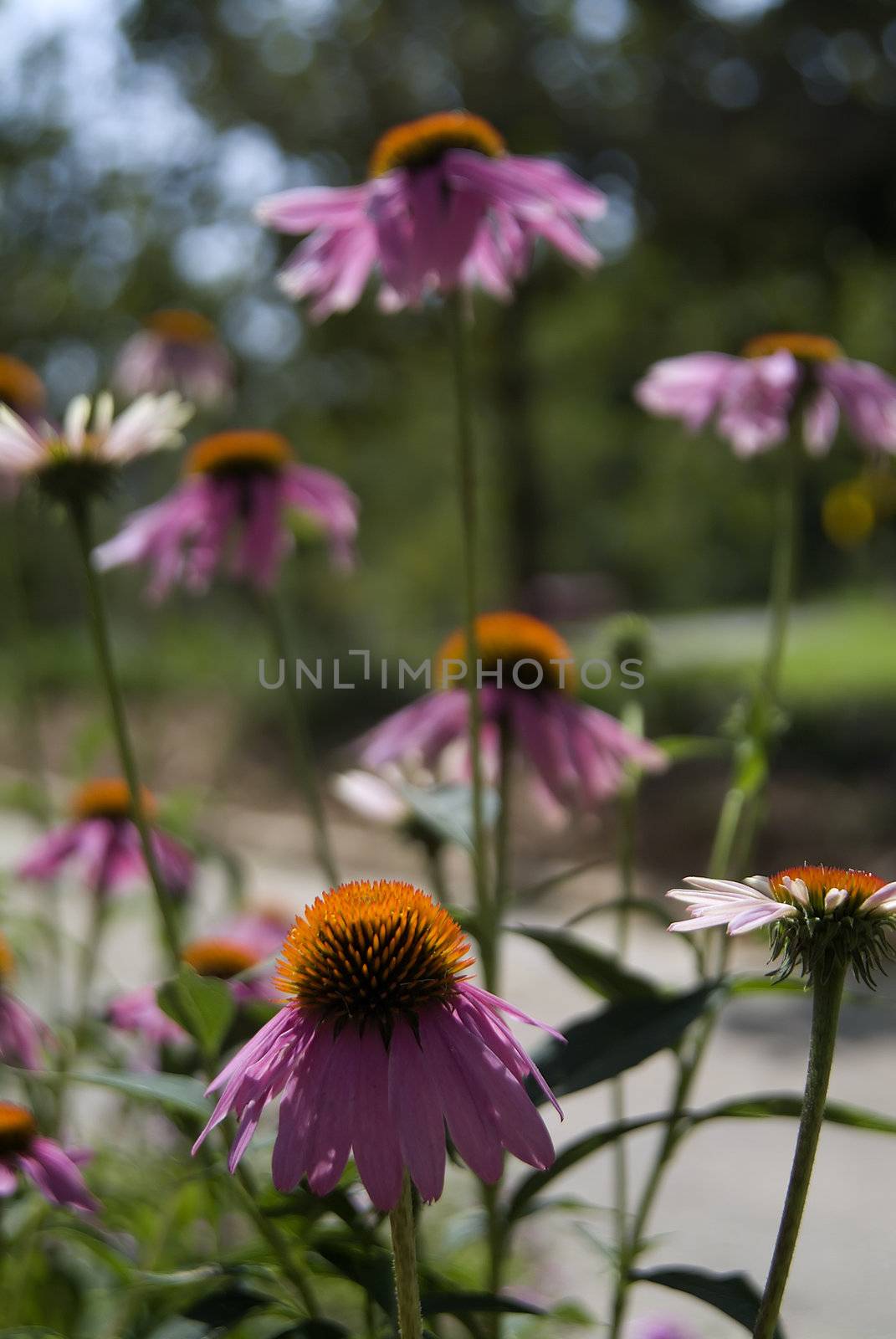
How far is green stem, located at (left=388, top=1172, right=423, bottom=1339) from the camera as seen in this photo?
0.39m

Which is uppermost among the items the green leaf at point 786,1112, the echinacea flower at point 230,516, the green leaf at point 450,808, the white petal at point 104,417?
the white petal at point 104,417

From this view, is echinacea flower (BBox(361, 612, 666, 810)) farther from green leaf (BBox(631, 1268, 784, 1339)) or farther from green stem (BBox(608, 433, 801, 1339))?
green leaf (BBox(631, 1268, 784, 1339))

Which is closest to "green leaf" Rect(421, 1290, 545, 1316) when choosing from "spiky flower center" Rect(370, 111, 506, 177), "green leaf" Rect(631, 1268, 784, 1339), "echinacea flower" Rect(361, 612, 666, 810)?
"green leaf" Rect(631, 1268, 784, 1339)

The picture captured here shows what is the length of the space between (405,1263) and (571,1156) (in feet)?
0.69

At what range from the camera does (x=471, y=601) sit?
634mm

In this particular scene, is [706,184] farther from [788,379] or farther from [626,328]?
[788,379]

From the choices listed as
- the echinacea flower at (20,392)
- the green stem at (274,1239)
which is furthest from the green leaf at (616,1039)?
the echinacea flower at (20,392)

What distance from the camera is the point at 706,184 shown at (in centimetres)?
360

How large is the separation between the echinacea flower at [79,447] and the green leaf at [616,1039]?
0.36m

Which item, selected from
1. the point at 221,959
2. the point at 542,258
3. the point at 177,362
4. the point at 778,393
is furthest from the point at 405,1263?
the point at 542,258

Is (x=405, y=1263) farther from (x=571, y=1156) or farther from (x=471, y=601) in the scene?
(x=471, y=601)

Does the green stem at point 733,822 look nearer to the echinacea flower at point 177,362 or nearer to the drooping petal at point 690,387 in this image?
the drooping petal at point 690,387

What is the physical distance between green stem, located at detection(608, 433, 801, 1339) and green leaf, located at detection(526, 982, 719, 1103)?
0.03m

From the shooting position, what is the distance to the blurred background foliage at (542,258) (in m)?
3.55
